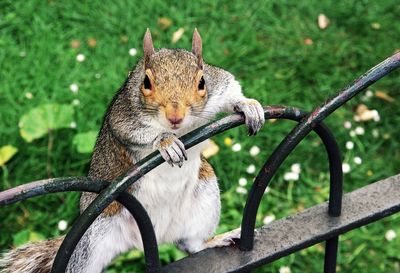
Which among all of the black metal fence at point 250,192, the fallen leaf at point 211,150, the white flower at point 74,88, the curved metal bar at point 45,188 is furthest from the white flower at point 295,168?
the curved metal bar at point 45,188

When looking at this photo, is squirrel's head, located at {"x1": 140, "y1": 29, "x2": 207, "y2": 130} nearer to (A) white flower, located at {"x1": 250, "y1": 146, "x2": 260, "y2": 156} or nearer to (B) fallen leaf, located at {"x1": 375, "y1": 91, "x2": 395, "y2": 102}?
(A) white flower, located at {"x1": 250, "y1": 146, "x2": 260, "y2": 156}

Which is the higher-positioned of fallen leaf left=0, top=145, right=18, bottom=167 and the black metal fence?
fallen leaf left=0, top=145, right=18, bottom=167

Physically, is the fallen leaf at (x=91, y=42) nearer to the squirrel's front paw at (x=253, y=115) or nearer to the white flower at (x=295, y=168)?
the white flower at (x=295, y=168)

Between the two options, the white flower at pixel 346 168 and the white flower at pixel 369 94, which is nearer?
the white flower at pixel 346 168

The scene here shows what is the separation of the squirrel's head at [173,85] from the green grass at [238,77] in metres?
0.76

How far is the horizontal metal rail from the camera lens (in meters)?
1.04

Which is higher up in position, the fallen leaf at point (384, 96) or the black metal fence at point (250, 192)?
the fallen leaf at point (384, 96)

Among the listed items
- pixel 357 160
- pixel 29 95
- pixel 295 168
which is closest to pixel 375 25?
pixel 357 160

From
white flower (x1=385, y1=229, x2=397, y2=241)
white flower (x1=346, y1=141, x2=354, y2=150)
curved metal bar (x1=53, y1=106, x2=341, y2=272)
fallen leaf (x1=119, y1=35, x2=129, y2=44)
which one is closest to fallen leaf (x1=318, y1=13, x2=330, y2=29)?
white flower (x1=346, y1=141, x2=354, y2=150)

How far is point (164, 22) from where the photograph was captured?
2736 mm

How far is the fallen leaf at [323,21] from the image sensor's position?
2.78m

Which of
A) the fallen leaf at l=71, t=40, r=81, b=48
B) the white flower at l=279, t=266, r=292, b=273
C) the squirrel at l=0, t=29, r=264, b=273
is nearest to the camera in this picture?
the squirrel at l=0, t=29, r=264, b=273

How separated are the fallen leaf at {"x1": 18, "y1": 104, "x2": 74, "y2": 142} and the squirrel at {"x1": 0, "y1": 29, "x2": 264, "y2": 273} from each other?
1.99 feet

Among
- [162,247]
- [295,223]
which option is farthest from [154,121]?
[162,247]
